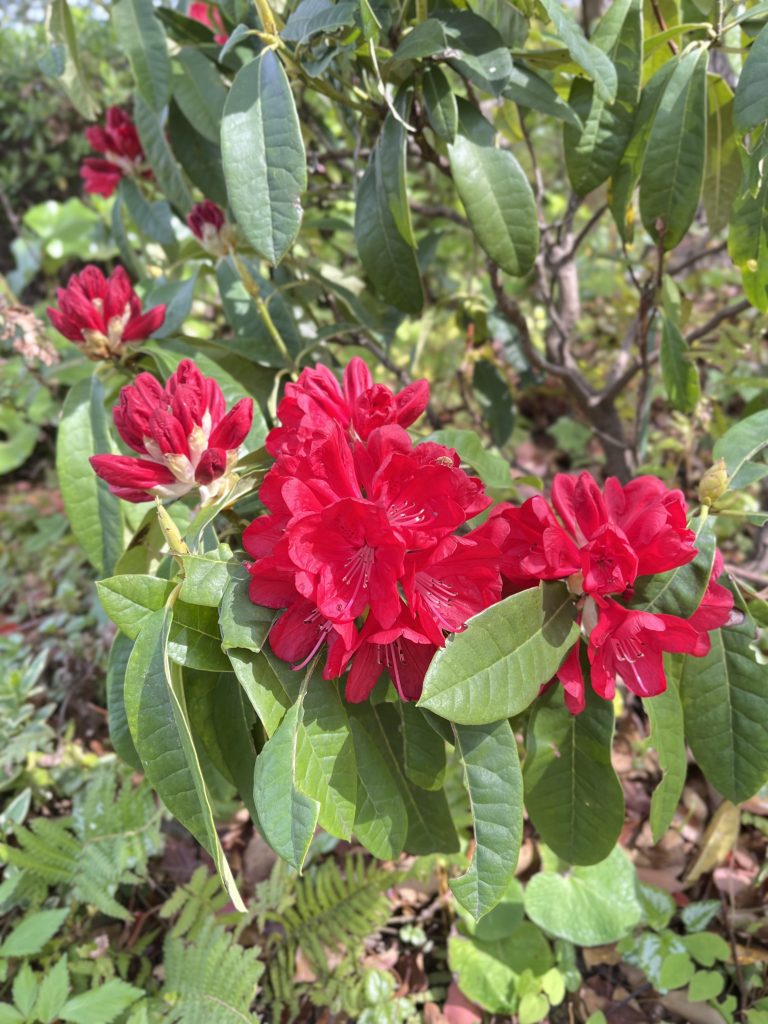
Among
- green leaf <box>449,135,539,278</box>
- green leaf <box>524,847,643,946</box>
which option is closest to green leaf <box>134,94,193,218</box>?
green leaf <box>449,135,539,278</box>

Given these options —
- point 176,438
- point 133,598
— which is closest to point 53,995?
point 133,598

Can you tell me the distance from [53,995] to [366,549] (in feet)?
3.14

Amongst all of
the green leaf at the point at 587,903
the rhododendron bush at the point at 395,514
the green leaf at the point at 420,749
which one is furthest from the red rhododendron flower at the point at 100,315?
the green leaf at the point at 587,903

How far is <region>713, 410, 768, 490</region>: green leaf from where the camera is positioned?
89 cm

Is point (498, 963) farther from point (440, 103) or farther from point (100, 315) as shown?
point (440, 103)

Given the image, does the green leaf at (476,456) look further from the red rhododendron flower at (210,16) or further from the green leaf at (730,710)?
the red rhododendron flower at (210,16)

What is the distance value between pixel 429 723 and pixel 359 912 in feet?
2.43

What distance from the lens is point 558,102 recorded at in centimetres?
101

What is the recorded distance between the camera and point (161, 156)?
4.37 feet

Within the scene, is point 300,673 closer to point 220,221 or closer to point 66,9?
point 220,221

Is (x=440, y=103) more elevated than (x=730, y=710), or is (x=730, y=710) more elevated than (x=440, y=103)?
(x=440, y=103)

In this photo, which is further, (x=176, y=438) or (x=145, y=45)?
(x=145, y=45)

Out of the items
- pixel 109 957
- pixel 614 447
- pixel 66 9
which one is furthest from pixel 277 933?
pixel 66 9

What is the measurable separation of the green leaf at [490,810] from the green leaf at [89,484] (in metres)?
0.66
